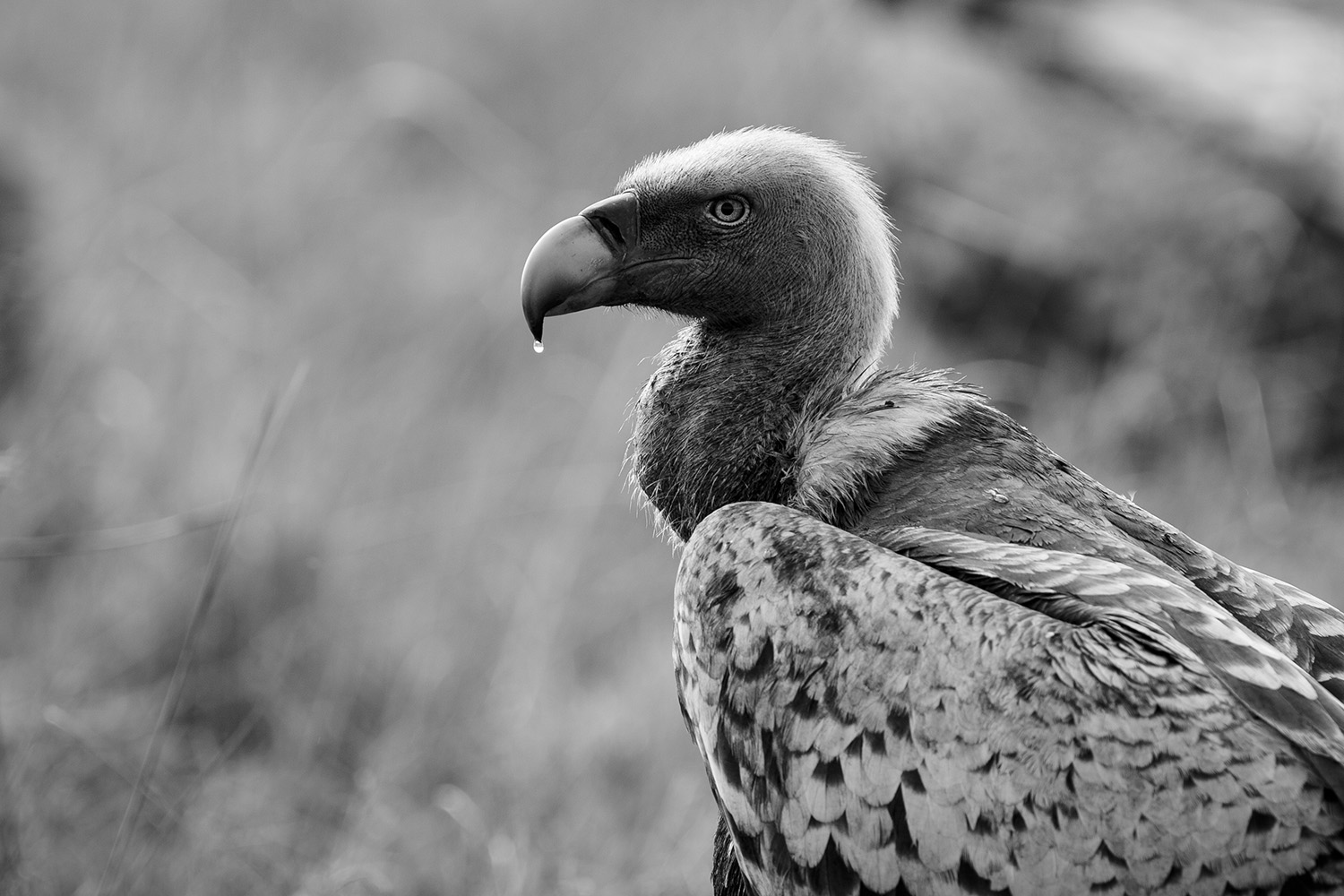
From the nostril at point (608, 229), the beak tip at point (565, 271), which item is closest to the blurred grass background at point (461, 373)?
the beak tip at point (565, 271)

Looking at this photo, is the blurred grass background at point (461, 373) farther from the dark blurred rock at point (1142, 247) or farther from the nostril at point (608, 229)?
the nostril at point (608, 229)

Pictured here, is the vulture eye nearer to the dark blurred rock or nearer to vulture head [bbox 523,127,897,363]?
vulture head [bbox 523,127,897,363]

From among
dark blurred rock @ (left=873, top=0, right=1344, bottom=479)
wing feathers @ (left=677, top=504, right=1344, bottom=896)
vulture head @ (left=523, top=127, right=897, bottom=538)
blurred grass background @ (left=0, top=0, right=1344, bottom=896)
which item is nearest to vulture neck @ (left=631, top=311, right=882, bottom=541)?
vulture head @ (left=523, top=127, right=897, bottom=538)

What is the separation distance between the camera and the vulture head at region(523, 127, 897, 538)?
3.21 metres

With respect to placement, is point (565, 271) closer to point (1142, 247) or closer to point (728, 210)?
point (728, 210)

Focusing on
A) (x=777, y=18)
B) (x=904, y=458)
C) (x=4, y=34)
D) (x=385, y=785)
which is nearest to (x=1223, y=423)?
(x=904, y=458)

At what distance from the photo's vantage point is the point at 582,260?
3277 millimetres

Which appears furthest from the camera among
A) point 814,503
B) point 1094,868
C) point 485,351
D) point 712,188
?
point 485,351

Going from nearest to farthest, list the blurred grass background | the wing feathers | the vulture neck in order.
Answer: the wing feathers → the vulture neck → the blurred grass background

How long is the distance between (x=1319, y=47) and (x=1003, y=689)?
7.53m

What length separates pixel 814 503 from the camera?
301cm

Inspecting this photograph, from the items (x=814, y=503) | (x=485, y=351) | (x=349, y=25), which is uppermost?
(x=814, y=503)

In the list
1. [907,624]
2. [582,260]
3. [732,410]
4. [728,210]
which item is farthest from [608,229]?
[907,624]

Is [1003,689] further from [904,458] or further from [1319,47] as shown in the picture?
[1319,47]
